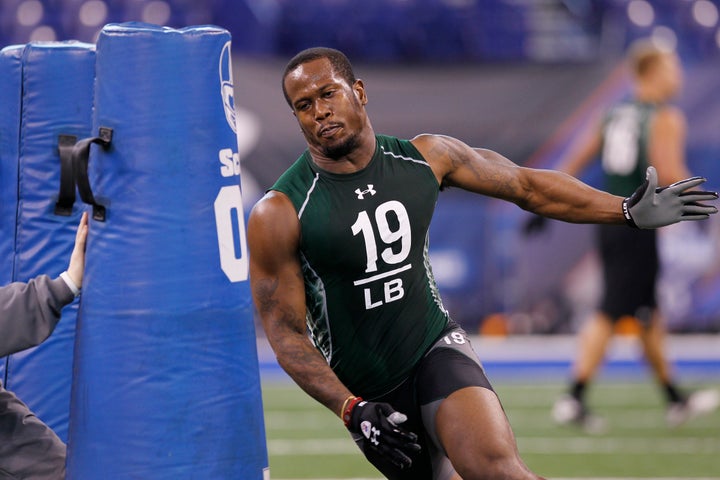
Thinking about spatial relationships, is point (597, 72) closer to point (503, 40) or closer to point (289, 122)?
point (503, 40)

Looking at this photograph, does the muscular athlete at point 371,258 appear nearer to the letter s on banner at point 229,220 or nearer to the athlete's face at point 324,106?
the athlete's face at point 324,106

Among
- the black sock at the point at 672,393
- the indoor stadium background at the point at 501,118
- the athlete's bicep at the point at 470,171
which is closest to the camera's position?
the athlete's bicep at the point at 470,171

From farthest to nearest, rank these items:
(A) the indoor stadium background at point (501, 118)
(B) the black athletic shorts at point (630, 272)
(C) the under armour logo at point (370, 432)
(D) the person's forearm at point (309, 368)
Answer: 1. (A) the indoor stadium background at point (501, 118)
2. (B) the black athletic shorts at point (630, 272)
3. (D) the person's forearm at point (309, 368)
4. (C) the under armour logo at point (370, 432)

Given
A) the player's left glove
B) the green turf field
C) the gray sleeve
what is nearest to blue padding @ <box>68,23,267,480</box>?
the gray sleeve

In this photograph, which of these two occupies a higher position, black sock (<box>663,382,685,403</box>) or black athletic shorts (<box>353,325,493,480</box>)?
black athletic shorts (<box>353,325,493,480</box>)

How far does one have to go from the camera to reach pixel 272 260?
12.3 feet

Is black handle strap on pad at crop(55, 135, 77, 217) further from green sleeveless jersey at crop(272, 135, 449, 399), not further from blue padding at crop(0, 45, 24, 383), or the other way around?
green sleeveless jersey at crop(272, 135, 449, 399)

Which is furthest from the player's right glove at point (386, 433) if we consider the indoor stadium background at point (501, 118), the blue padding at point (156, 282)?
the indoor stadium background at point (501, 118)

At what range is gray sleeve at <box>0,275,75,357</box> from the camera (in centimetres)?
334

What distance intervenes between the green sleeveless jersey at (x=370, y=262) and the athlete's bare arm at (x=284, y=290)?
6 cm

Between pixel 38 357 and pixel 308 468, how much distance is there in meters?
2.58

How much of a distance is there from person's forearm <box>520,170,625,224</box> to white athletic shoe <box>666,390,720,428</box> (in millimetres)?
3558

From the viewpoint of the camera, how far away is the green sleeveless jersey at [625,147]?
757 cm

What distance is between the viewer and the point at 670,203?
3908 millimetres
